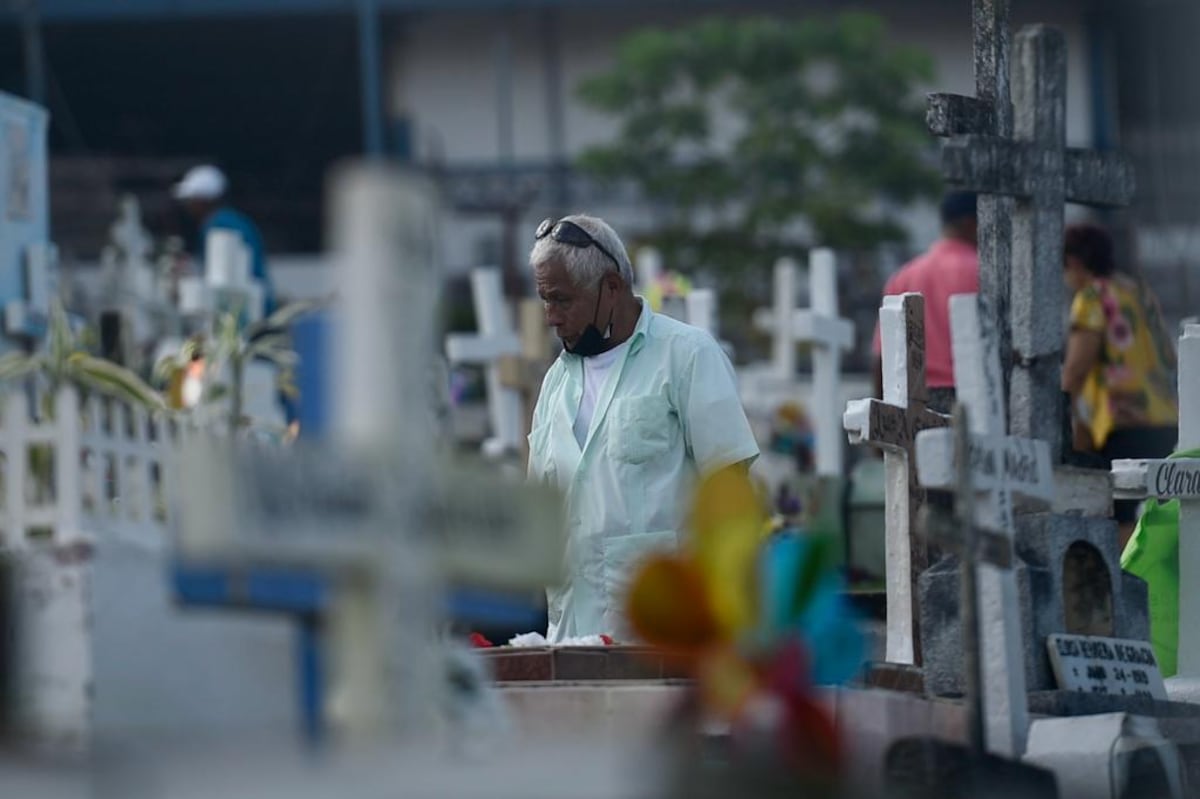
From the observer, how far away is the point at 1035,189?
6.10 m

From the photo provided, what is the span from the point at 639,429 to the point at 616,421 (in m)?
0.06

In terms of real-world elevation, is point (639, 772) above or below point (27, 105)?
below

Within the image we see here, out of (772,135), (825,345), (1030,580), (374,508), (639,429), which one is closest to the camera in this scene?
(374,508)

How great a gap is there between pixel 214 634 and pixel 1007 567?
176 cm

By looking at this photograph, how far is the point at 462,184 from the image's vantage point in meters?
29.7

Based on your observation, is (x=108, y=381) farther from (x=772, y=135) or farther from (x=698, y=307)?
(x=772, y=135)

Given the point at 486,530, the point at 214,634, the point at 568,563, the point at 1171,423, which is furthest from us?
the point at 1171,423

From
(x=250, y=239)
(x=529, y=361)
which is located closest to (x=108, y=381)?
(x=529, y=361)

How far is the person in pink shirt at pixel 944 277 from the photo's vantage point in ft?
27.1

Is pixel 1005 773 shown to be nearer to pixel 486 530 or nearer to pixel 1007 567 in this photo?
pixel 1007 567

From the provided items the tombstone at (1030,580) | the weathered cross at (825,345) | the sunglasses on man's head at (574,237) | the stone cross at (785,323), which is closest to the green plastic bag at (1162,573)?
the tombstone at (1030,580)

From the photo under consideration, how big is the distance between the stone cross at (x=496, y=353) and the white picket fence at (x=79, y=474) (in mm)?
4650

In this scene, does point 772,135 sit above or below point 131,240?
above

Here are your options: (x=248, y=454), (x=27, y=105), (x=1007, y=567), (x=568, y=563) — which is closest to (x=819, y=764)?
(x=248, y=454)
